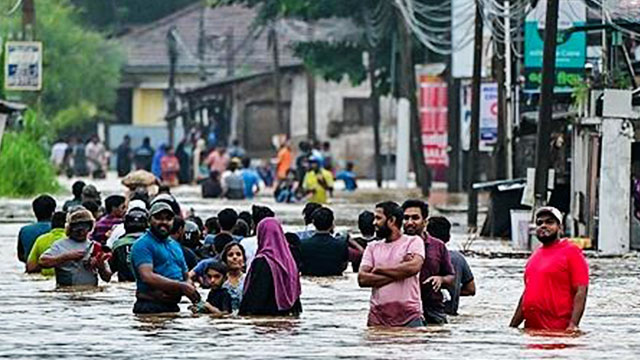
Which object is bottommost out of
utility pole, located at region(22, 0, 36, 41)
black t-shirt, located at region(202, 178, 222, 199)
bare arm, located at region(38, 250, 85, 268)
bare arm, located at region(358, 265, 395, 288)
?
black t-shirt, located at region(202, 178, 222, 199)

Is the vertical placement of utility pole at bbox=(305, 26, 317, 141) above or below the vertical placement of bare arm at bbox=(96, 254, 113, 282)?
above

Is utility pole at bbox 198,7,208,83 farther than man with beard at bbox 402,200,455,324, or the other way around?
utility pole at bbox 198,7,208,83

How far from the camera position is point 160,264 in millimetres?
19859

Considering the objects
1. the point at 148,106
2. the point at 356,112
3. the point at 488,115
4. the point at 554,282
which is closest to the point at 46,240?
the point at 554,282

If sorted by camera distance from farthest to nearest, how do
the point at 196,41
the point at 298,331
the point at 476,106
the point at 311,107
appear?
the point at 196,41
the point at 311,107
the point at 476,106
the point at 298,331

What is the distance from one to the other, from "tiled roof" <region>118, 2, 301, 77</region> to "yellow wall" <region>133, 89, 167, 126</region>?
1.24 m

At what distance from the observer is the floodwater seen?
1742 cm

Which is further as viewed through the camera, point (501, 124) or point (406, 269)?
point (501, 124)

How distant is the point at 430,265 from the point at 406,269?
3.73 ft

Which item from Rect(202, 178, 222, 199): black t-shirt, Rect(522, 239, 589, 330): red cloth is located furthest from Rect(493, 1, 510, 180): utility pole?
Rect(522, 239, 589, 330): red cloth

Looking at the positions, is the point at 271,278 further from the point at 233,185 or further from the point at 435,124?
the point at 435,124

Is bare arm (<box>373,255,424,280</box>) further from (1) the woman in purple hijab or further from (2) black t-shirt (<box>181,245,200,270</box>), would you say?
(2) black t-shirt (<box>181,245,200,270</box>)

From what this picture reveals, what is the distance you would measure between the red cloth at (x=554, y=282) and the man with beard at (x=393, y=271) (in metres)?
0.95

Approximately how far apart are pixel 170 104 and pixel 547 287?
249 ft
